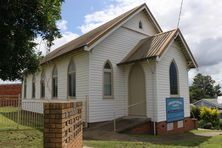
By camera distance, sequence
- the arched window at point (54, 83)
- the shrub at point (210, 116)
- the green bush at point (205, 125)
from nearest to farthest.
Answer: the arched window at point (54, 83) → the green bush at point (205, 125) → the shrub at point (210, 116)

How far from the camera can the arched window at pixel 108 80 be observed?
696 inches

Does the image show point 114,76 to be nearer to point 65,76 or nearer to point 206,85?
point 65,76

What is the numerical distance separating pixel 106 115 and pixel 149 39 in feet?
20.0

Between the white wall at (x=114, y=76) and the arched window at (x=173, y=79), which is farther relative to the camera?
the arched window at (x=173, y=79)

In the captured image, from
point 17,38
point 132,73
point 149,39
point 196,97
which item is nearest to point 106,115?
point 132,73

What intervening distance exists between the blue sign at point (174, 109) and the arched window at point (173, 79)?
21.8 inches

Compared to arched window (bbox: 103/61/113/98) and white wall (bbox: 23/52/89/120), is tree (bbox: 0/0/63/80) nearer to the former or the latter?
white wall (bbox: 23/52/89/120)

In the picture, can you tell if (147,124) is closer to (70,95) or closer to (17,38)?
(70,95)

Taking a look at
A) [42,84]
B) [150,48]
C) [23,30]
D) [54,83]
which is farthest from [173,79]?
[42,84]

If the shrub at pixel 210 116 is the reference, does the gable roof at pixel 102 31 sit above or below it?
above

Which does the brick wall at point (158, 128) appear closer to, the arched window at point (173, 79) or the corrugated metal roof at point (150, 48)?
the arched window at point (173, 79)

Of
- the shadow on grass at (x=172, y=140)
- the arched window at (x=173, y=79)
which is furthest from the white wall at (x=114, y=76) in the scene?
the shadow on grass at (x=172, y=140)

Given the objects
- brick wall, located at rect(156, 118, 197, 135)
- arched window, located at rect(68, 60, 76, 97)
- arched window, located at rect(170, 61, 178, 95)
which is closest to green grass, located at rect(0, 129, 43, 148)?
arched window, located at rect(68, 60, 76, 97)

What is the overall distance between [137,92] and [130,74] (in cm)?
125
